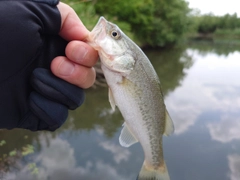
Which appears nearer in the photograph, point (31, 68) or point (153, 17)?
point (31, 68)

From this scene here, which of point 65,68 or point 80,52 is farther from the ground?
point 80,52

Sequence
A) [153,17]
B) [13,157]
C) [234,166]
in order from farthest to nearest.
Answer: [153,17], [234,166], [13,157]

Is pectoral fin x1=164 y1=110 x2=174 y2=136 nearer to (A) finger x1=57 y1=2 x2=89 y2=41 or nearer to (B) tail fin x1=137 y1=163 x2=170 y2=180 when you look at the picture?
(B) tail fin x1=137 y1=163 x2=170 y2=180

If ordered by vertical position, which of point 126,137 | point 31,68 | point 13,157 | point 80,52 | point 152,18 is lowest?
point 152,18

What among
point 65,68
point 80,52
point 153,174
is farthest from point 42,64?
point 153,174

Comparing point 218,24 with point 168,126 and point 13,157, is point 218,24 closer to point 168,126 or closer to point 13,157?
point 13,157

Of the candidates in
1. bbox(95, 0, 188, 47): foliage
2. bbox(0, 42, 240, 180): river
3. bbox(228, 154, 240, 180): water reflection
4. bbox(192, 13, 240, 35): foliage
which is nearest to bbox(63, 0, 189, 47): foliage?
bbox(95, 0, 188, 47): foliage
